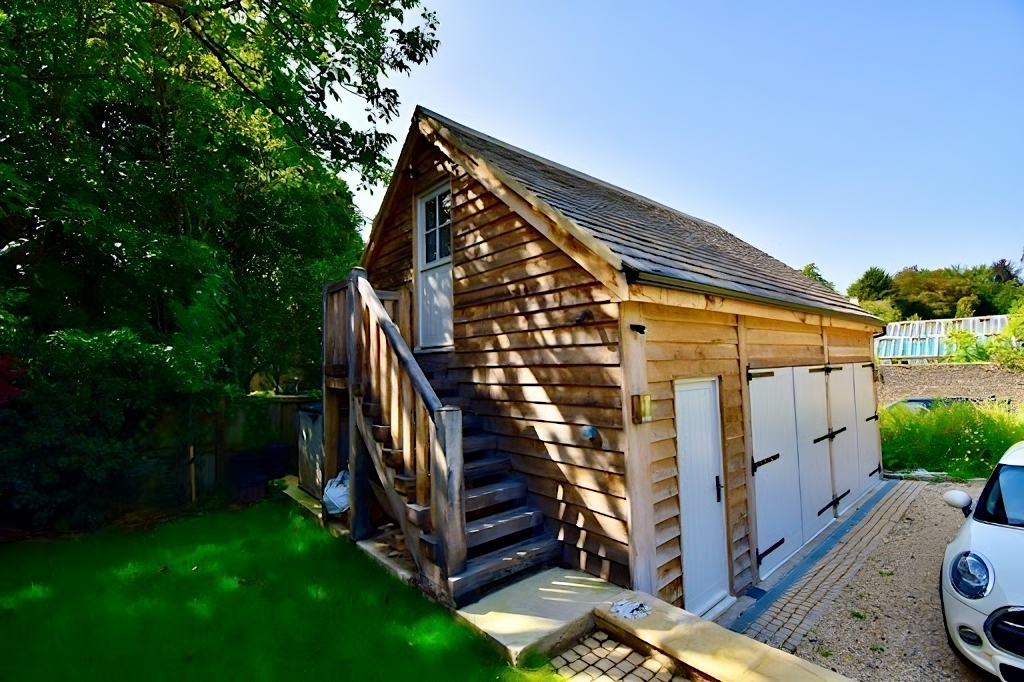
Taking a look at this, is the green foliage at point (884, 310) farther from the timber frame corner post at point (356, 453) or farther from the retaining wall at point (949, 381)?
the timber frame corner post at point (356, 453)

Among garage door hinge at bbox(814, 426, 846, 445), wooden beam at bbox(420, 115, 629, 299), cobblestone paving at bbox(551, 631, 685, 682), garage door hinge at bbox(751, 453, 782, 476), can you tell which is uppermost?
wooden beam at bbox(420, 115, 629, 299)

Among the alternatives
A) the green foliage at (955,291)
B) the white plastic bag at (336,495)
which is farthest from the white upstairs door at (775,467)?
the green foliage at (955,291)

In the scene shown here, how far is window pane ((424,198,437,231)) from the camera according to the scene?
617 centimetres

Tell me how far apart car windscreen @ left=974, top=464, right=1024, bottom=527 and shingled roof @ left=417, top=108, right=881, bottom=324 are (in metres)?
2.28

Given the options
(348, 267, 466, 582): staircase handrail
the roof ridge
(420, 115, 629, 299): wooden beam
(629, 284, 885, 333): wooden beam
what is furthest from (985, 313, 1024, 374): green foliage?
(348, 267, 466, 582): staircase handrail

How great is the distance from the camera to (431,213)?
246 inches

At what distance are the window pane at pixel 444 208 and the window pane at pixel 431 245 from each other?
0.60 feet

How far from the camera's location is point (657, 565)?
3674 millimetres

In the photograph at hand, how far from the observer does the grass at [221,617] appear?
2.85m

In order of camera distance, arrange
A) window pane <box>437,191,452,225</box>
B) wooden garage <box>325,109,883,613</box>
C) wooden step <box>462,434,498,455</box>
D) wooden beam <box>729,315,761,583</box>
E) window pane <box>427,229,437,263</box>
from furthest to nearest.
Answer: window pane <box>427,229,437,263</box>, window pane <box>437,191,452,225</box>, wooden beam <box>729,315,761,583</box>, wooden step <box>462,434,498,455</box>, wooden garage <box>325,109,883,613</box>

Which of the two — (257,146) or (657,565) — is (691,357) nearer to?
(657,565)

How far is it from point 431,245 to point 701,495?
14.6ft

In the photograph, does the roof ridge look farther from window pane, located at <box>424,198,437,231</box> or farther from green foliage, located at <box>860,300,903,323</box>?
green foliage, located at <box>860,300,903,323</box>

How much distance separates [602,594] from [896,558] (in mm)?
4125
